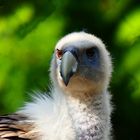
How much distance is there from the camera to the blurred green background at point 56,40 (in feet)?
18.2

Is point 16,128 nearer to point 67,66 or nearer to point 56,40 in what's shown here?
point 67,66

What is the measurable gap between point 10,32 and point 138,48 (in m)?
0.60

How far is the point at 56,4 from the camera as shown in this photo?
5645 mm

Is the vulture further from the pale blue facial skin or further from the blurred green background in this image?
the blurred green background

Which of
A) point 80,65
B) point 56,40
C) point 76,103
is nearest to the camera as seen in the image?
point 80,65

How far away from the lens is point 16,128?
4840 mm

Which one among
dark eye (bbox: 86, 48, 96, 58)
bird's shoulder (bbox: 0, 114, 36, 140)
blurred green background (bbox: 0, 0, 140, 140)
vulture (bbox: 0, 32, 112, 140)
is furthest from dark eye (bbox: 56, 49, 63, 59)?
blurred green background (bbox: 0, 0, 140, 140)

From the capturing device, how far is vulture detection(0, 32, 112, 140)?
4680mm

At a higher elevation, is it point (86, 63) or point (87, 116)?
point (86, 63)

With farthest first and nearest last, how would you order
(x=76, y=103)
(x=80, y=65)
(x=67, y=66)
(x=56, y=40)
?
(x=56, y=40)
(x=76, y=103)
(x=80, y=65)
(x=67, y=66)

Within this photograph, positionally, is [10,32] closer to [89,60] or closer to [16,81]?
[16,81]

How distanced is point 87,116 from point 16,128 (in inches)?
11.5

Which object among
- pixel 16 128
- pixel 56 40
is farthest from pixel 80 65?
pixel 56 40

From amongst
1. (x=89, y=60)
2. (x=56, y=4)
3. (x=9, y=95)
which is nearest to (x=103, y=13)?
(x=56, y=4)
